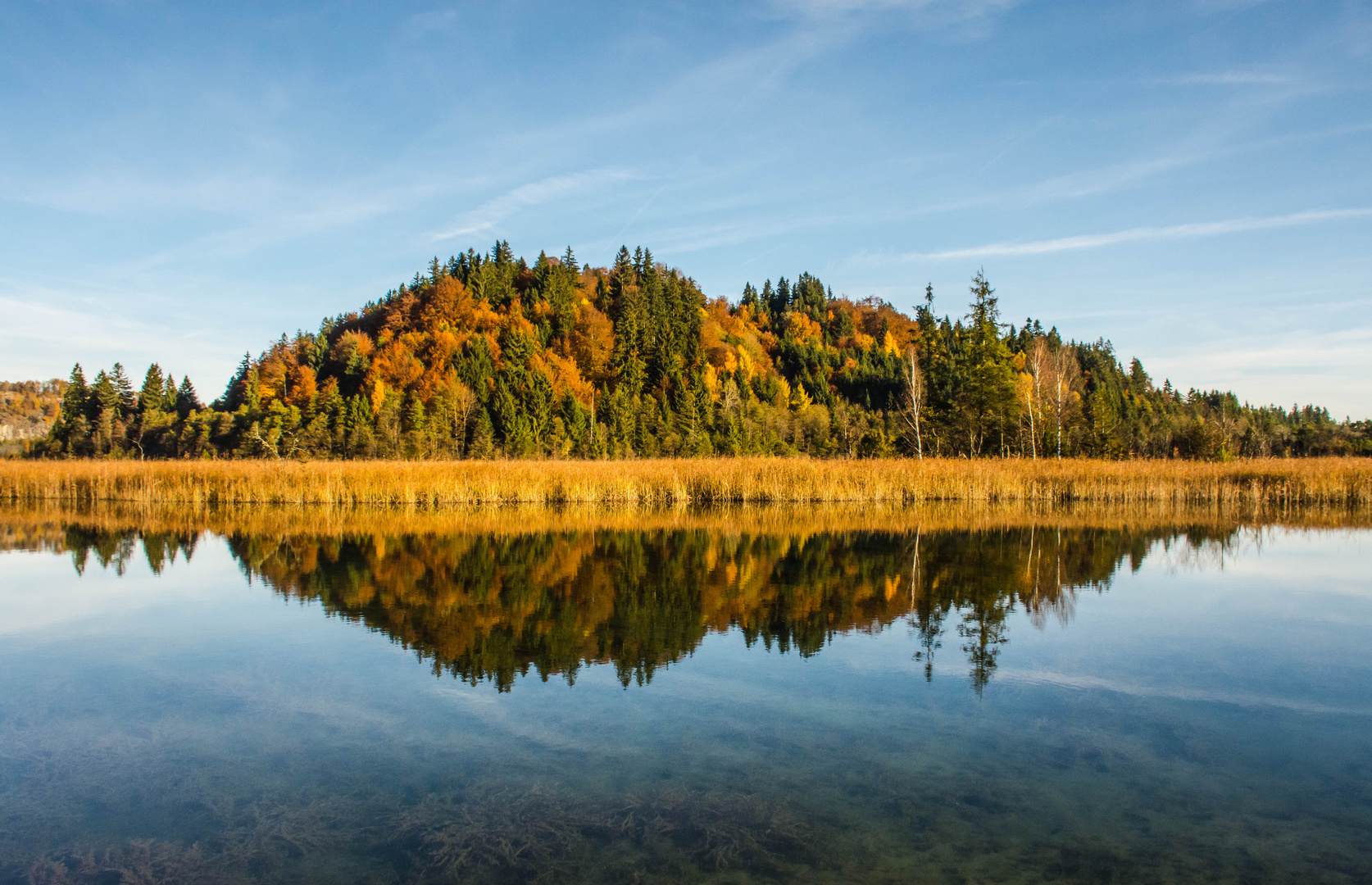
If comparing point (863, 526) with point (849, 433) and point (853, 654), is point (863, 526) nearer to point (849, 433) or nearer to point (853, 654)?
point (853, 654)

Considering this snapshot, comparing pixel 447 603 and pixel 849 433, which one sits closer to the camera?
pixel 447 603

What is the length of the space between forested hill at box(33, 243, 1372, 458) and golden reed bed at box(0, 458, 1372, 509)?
1172 centimetres

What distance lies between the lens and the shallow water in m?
3.52

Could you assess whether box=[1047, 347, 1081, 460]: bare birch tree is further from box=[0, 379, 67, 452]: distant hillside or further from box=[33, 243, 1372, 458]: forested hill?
box=[0, 379, 67, 452]: distant hillside

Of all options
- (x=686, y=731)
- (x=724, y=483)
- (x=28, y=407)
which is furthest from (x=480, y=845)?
(x=28, y=407)

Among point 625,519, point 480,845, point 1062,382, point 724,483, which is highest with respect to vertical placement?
point 1062,382

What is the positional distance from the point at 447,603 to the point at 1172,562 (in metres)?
10.5

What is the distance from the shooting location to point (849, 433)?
63719 millimetres

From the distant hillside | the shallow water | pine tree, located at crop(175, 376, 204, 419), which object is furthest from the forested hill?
the distant hillside

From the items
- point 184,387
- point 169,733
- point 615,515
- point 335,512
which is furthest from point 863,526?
point 184,387

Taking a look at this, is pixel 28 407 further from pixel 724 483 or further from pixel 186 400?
pixel 724 483

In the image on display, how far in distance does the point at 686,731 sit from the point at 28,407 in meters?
191

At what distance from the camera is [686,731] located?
16.4 feet

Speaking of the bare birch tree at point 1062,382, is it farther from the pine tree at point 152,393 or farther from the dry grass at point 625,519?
the pine tree at point 152,393
